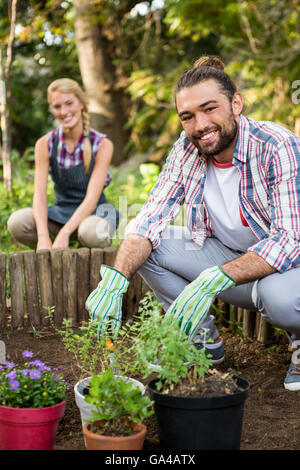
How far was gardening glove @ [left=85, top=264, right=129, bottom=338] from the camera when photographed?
1789 mm

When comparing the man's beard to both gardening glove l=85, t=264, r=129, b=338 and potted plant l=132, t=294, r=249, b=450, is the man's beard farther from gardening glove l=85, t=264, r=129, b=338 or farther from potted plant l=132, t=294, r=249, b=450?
potted plant l=132, t=294, r=249, b=450

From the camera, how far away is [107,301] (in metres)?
1.79

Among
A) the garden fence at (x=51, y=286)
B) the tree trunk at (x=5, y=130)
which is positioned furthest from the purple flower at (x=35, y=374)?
the tree trunk at (x=5, y=130)

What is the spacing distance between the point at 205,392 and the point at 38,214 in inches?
75.0

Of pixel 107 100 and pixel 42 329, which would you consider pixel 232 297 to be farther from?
pixel 107 100

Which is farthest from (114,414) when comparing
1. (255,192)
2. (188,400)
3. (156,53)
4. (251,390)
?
(156,53)

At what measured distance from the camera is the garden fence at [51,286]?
8.86 feet

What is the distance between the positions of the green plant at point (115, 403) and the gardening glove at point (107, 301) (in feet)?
1.18

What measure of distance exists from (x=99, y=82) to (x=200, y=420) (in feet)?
18.5

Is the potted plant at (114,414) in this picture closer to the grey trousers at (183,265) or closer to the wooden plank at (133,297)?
the grey trousers at (183,265)

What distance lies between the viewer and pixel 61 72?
308 inches

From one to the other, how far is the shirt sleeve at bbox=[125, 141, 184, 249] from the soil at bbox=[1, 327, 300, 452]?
1.97 ft

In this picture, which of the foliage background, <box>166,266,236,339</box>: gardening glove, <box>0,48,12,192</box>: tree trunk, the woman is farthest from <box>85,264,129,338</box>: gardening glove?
<box>0,48,12,192</box>: tree trunk
